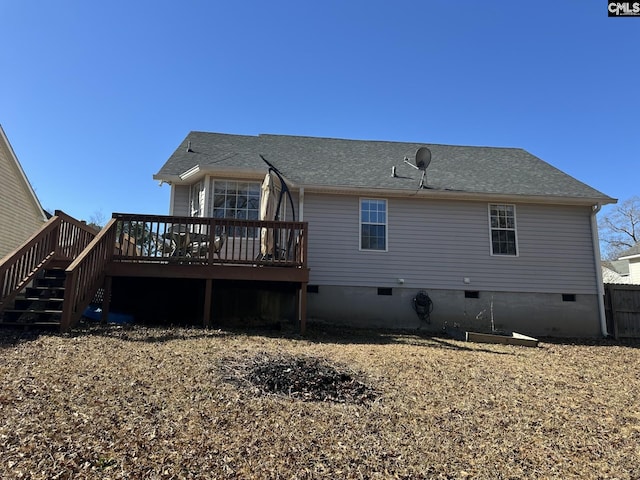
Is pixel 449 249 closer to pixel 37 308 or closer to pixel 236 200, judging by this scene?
pixel 236 200

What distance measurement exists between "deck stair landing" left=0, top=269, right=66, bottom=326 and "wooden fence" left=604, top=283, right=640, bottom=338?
40.2ft

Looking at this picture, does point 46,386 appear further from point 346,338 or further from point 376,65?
point 376,65

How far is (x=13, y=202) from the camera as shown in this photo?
11.7 metres

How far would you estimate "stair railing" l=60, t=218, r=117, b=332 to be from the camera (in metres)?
6.20

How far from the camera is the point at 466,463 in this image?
9.80 feet

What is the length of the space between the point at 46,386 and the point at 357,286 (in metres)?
7.11

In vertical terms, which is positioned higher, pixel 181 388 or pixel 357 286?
pixel 357 286

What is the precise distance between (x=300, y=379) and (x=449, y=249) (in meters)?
6.88

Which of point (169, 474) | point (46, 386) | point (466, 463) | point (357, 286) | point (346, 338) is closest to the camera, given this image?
point (169, 474)

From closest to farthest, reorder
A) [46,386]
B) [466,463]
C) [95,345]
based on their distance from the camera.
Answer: [466,463]
[46,386]
[95,345]

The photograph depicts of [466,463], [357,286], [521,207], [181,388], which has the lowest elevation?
[466,463]

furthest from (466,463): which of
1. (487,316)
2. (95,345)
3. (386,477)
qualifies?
(487,316)

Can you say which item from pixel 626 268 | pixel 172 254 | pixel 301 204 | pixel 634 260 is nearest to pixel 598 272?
pixel 301 204

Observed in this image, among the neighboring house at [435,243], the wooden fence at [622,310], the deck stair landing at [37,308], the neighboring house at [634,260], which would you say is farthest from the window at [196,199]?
the neighboring house at [634,260]
